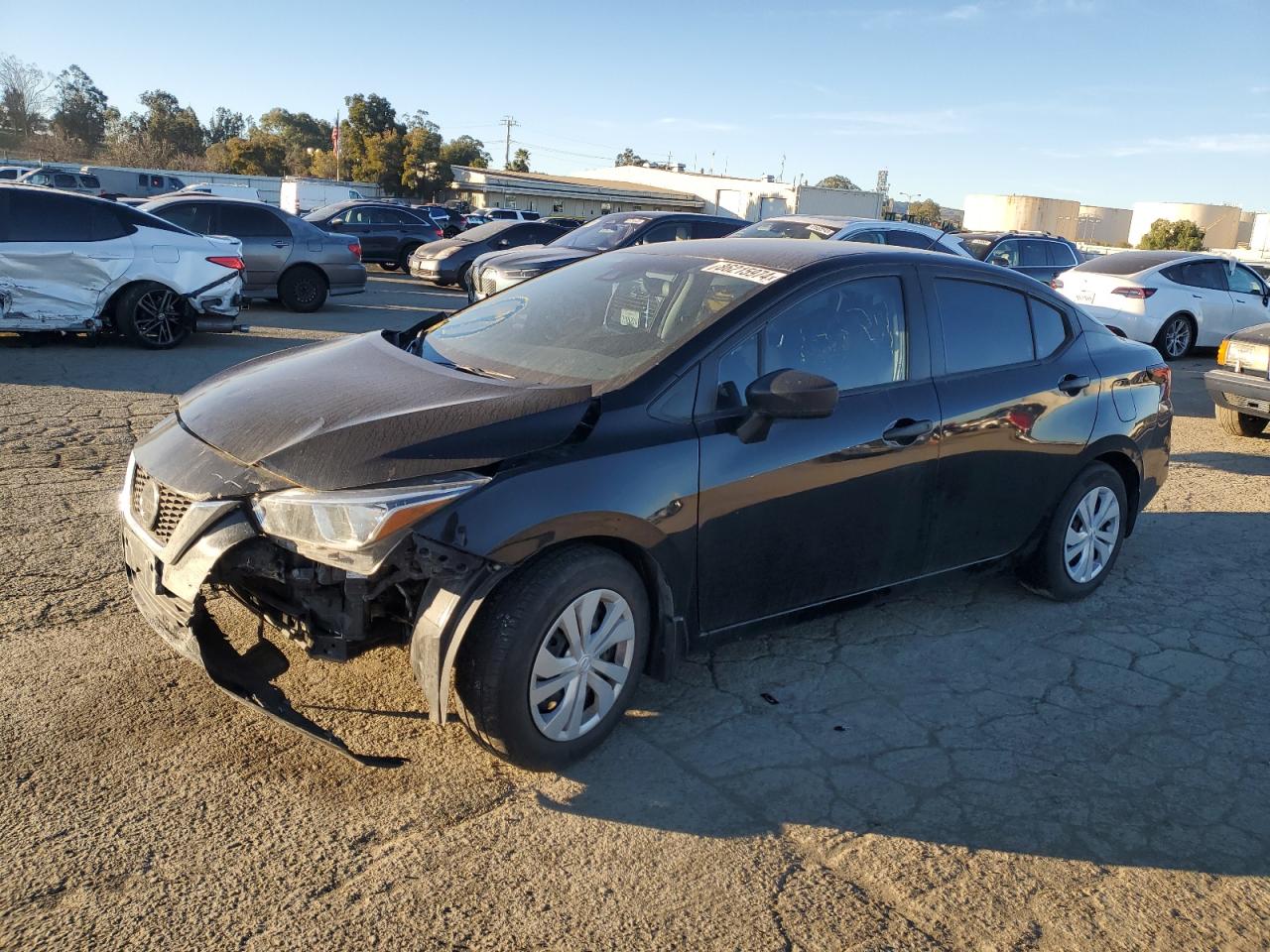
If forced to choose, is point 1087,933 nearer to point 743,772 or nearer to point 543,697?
point 743,772

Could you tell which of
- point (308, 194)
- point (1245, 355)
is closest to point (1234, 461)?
point (1245, 355)

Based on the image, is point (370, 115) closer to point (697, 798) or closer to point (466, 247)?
point (466, 247)

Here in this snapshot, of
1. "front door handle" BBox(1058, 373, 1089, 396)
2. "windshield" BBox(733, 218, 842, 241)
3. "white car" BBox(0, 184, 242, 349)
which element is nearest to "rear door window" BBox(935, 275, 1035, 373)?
"front door handle" BBox(1058, 373, 1089, 396)

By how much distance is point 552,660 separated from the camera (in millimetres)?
3201

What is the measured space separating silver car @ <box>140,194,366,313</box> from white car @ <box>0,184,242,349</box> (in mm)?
3322

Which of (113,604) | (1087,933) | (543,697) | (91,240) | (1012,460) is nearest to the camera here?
(1087,933)

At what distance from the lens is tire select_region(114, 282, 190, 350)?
32.8 feet

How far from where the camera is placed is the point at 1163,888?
2.99 meters

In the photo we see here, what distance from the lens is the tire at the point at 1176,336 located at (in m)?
14.3

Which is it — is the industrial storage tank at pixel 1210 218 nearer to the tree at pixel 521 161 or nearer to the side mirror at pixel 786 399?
the tree at pixel 521 161

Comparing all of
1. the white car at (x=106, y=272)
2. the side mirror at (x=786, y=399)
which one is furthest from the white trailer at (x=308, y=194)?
the side mirror at (x=786, y=399)

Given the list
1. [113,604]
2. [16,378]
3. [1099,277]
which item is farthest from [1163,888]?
Result: [1099,277]

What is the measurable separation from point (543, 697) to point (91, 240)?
8555 mm

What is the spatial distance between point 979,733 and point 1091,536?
69.4 inches
